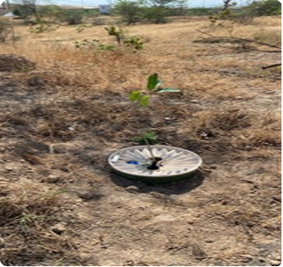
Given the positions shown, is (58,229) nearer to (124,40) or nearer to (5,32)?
(124,40)

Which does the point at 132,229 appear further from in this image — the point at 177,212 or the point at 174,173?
the point at 174,173

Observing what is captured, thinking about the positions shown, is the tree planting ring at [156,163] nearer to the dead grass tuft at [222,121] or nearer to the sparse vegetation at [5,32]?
the dead grass tuft at [222,121]

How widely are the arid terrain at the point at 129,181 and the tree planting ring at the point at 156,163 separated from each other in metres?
0.05

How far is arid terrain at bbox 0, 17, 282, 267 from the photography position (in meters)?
1.51

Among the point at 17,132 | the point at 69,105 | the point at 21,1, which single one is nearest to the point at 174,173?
the point at 17,132

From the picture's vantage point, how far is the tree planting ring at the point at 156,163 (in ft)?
6.76

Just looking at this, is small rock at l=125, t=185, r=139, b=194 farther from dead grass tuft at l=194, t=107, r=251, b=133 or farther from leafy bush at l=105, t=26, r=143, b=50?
leafy bush at l=105, t=26, r=143, b=50

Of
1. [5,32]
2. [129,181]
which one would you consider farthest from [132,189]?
[5,32]

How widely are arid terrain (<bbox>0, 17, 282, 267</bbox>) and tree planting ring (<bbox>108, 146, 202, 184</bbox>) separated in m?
0.05

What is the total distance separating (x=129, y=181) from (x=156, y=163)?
0.61 ft

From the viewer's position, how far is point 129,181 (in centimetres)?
209

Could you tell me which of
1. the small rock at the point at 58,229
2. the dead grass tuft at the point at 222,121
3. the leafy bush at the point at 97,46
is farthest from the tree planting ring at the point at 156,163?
the leafy bush at the point at 97,46

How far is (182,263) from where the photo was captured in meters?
1.45

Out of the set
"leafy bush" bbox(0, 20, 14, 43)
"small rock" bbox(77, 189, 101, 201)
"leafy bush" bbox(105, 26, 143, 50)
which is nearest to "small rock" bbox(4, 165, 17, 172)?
"small rock" bbox(77, 189, 101, 201)
